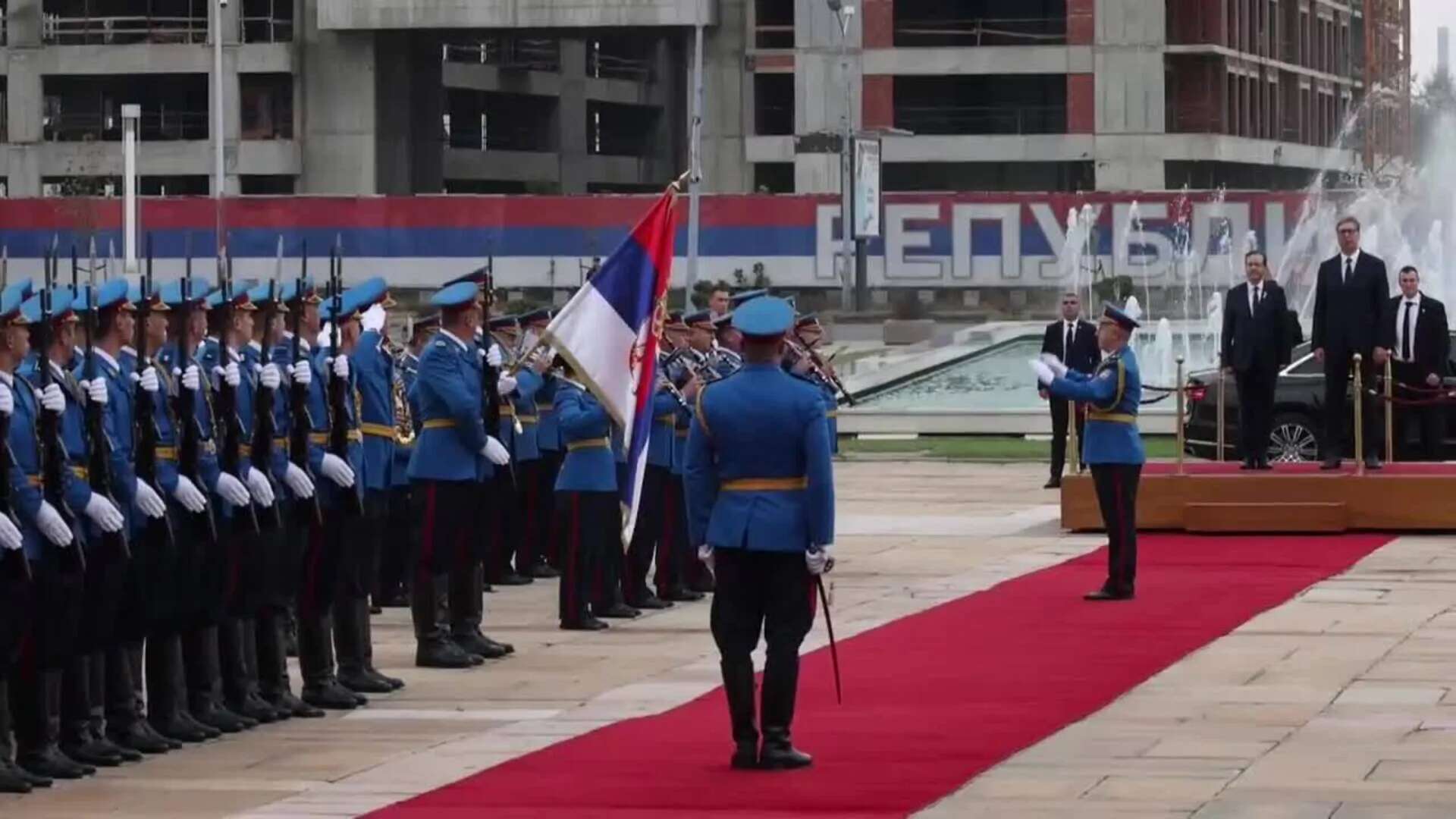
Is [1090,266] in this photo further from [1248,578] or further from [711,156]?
[1248,578]

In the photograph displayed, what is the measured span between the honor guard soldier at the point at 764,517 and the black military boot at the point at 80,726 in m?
→ 2.58

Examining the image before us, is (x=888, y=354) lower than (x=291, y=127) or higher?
lower

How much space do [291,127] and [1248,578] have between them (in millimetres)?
60807

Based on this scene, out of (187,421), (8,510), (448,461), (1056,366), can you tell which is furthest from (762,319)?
(1056,366)

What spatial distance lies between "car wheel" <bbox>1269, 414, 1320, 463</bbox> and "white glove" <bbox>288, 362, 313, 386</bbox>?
54.6ft

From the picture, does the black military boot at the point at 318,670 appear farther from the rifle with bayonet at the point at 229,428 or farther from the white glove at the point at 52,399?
the white glove at the point at 52,399

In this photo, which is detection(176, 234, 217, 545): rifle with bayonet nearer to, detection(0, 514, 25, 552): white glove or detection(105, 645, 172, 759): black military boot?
detection(105, 645, 172, 759): black military boot

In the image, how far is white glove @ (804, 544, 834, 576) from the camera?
1218 centimetres

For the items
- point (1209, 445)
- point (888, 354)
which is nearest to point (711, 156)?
point (888, 354)

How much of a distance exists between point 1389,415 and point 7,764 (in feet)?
54.4

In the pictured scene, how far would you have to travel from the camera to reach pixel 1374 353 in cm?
2377

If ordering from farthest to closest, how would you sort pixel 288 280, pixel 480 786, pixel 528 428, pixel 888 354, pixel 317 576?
pixel 288 280 < pixel 888 354 < pixel 528 428 < pixel 317 576 < pixel 480 786

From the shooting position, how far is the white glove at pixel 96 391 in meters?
12.5

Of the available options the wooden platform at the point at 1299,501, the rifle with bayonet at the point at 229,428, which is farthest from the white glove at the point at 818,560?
the wooden platform at the point at 1299,501
